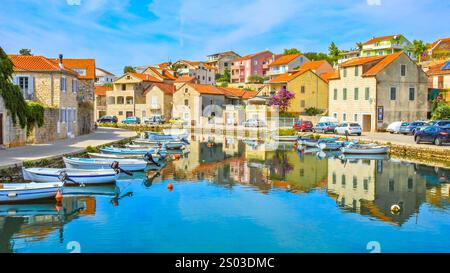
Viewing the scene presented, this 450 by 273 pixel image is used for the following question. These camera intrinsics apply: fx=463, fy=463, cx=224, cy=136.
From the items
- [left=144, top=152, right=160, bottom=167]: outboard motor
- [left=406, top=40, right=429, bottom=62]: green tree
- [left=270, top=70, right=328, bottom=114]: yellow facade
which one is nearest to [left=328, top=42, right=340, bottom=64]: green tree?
[left=406, top=40, right=429, bottom=62]: green tree

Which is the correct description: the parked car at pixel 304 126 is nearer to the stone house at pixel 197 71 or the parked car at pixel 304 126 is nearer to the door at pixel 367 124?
the door at pixel 367 124

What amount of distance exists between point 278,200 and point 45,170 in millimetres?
12215

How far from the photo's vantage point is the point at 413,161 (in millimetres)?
37094

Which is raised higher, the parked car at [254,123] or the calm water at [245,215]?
the parked car at [254,123]

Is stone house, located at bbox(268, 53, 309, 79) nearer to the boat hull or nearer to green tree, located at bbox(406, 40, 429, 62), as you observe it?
green tree, located at bbox(406, 40, 429, 62)

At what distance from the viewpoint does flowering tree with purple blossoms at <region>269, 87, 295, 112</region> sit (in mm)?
71938

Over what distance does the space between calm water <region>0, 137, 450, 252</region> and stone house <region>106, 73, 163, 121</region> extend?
58868 millimetres

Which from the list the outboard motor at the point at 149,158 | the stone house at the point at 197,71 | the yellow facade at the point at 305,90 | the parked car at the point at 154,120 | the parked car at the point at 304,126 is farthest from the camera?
the stone house at the point at 197,71

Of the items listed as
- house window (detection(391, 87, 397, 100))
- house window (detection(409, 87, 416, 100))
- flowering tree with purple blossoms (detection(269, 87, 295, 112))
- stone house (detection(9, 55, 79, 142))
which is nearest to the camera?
stone house (detection(9, 55, 79, 142))

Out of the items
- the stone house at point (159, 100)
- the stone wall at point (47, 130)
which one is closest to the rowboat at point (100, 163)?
the stone wall at point (47, 130)

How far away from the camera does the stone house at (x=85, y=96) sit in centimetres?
5071

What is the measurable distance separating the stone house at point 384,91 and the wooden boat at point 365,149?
51.7 feet

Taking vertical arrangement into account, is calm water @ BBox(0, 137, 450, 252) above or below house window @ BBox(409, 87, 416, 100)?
below
